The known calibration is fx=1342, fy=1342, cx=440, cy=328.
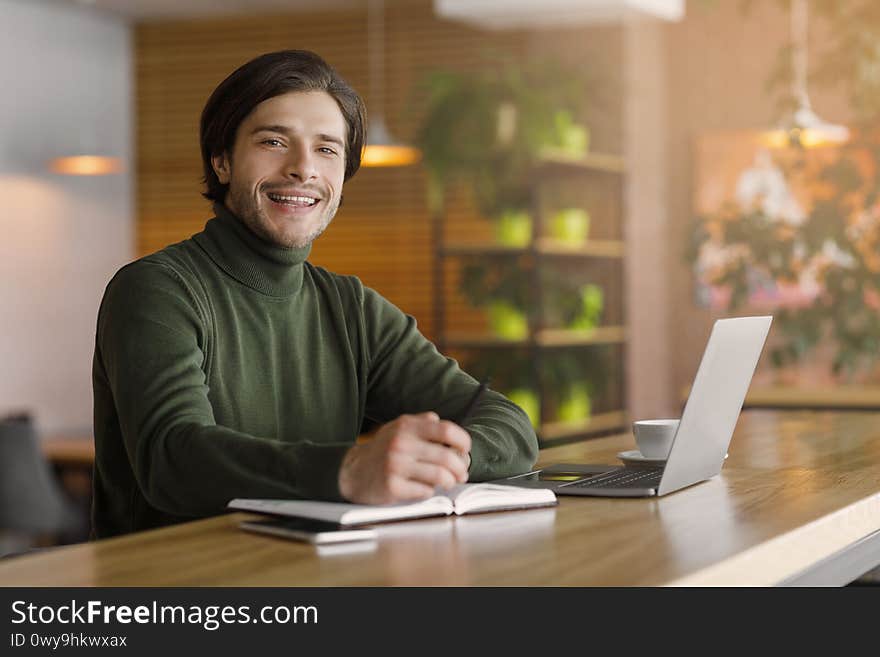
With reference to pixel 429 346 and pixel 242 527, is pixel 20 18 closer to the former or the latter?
pixel 429 346

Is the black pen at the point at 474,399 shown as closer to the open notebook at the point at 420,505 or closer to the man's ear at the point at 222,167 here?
the open notebook at the point at 420,505

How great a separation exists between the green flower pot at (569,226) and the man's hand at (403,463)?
176 inches

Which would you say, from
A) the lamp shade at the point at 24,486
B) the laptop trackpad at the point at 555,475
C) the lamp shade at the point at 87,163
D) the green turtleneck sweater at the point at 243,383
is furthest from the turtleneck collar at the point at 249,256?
the lamp shade at the point at 87,163

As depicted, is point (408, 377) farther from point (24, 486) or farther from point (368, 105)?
point (368, 105)

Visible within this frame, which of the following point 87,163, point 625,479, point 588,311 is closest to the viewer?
point 625,479

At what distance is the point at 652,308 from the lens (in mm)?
6508

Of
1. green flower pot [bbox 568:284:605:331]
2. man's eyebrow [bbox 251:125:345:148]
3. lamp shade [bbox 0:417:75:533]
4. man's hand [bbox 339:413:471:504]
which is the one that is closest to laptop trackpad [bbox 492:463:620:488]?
man's hand [bbox 339:413:471:504]

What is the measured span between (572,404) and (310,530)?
4.65m

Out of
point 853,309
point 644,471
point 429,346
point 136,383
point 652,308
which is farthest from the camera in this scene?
point 652,308

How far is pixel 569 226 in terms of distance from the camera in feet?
19.2

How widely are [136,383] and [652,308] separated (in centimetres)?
505

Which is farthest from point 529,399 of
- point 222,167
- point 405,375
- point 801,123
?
point 222,167

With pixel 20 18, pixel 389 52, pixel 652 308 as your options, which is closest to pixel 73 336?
pixel 20 18
